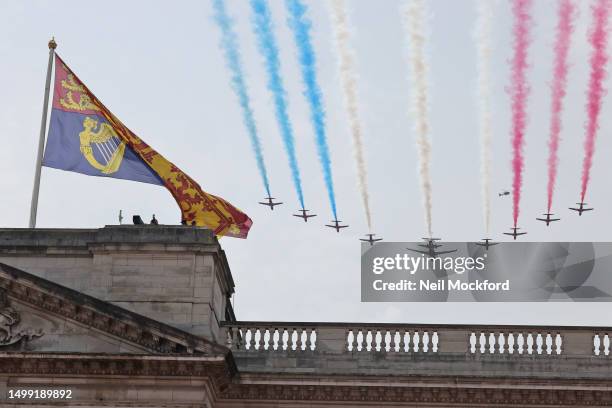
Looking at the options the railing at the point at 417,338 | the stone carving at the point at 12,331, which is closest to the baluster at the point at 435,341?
the railing at the point at 417,338

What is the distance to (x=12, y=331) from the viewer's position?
49094 mm

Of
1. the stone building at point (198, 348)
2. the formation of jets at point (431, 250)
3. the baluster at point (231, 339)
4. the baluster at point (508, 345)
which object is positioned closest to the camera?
the stone building at point (198, 348)

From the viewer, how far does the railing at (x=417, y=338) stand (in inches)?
2015

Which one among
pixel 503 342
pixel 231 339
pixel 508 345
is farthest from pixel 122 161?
pixel 508 345

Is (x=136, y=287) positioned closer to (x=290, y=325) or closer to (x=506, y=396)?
(x=290, y=325)

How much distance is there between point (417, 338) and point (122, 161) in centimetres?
1104

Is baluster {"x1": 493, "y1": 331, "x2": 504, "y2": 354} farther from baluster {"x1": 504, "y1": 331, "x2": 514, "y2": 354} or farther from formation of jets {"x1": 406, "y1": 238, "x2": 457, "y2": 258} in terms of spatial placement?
formation of jets {"x1": 406, "y1": 238, "x2": 457, "y2": 258}

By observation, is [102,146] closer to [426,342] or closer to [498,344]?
[426,342]

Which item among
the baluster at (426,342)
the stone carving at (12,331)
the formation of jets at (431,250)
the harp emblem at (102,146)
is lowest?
the stone carving at (12,331)

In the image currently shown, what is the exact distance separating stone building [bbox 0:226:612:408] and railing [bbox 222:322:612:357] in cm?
3

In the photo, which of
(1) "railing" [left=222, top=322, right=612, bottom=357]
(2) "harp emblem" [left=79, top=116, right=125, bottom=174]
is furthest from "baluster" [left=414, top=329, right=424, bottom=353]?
(2) "harp emblem" [left=79, top=116, right=125, bottom=174]

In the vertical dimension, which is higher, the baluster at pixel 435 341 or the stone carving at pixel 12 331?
the baluster at pixel 435 341

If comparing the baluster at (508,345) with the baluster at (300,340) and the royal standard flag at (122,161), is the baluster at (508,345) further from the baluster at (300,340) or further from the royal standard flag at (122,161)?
the royal standard flag at (122,161)

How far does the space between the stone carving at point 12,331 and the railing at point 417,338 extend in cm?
618
